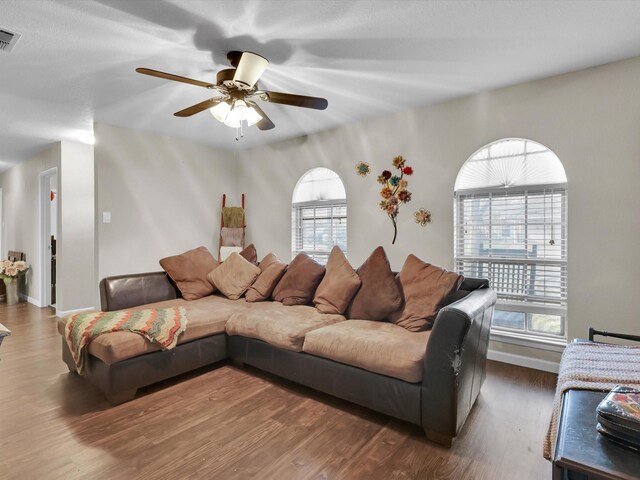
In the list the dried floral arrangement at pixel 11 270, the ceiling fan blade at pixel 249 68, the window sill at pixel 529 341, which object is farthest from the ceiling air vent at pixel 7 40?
the dried floral arrangement at pixel 11 270

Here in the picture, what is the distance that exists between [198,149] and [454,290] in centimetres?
404

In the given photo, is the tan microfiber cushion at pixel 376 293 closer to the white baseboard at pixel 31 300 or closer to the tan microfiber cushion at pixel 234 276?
the tan microfiber cushion at pixel 234 276

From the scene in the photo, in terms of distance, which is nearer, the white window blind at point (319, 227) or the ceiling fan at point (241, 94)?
the ceiling fan at point (241, 94)

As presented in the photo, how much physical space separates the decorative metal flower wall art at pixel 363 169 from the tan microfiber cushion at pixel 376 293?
142 centimetres

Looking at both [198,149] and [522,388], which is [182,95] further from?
[522,388]

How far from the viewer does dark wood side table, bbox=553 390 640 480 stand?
2.96ft

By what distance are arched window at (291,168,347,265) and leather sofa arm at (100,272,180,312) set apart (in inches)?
70.2

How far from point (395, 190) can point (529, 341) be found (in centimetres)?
190

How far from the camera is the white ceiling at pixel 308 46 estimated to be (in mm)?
1983

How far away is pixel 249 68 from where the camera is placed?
2.21 meters

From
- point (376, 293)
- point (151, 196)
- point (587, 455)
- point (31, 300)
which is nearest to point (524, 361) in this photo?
point (376, 293)

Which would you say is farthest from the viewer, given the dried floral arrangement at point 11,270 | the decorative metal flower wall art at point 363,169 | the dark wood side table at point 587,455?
the dried floral arrangement at point 11,270

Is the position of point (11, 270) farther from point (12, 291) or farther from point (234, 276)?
point (234, 276)

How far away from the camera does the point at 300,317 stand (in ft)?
9.11
